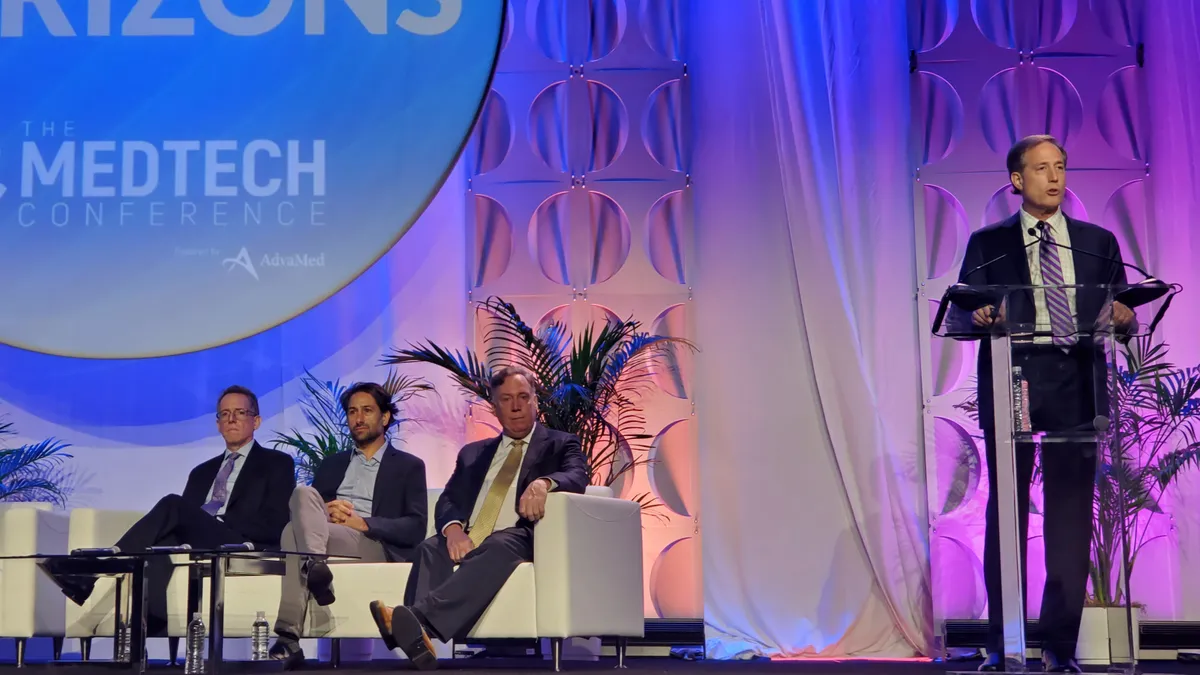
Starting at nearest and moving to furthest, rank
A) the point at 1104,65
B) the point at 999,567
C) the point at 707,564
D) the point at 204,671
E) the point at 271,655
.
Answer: the point at 999,567
the point at 204,671
the point at 271,655
the point at 707,564
the point at 1104,65

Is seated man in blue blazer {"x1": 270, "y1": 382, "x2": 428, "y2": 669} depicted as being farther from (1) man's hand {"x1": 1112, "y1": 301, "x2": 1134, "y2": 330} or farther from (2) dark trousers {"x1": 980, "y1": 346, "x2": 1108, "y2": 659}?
(1) man's hand {"x1": 1112, "y1": 301, "x2": 1134, "y2": 330}

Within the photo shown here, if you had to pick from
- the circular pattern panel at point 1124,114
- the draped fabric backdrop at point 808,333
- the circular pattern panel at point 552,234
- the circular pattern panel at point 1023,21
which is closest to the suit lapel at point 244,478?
the circular pattern panel at point 552,234

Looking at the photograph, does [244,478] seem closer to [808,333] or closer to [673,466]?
[673,466]

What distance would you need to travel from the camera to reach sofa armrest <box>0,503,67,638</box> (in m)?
4.40

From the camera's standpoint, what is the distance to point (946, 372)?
5367 millimetres

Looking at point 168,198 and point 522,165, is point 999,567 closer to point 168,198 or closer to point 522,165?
point 522,165

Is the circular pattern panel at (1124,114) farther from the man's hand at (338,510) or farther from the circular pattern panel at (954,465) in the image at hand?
the man's hand at (338,510)

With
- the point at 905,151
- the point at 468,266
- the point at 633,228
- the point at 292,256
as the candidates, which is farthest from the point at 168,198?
the point at 905,151

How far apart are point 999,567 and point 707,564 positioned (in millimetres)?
2211

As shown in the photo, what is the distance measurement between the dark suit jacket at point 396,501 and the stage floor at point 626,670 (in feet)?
1.39

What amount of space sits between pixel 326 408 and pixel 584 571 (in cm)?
184

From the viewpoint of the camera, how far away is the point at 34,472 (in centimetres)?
545

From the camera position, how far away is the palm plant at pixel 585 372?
4.95 meters

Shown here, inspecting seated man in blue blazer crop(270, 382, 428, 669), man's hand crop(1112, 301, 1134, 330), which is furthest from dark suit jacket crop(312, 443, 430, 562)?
man's hand crop(1112, 301, 1134, 330)
